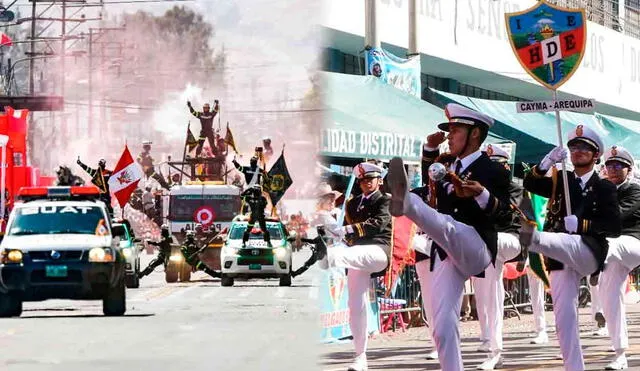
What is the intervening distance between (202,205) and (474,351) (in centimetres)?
239

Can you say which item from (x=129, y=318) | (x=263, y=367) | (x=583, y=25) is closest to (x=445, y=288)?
(x=263, y=367)

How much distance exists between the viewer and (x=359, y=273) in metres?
9.92

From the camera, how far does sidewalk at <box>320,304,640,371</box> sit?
10.9 m

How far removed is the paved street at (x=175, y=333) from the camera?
26.1 feet

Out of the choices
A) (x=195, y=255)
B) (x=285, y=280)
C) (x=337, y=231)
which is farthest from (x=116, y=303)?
(x=195, y=255)

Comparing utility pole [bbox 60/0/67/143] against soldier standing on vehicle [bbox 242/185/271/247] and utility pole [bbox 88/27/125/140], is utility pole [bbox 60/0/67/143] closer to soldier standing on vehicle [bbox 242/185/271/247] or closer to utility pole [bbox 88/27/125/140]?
utility pole [bbox 88/27/125/140]

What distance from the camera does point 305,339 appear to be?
19.2 ft

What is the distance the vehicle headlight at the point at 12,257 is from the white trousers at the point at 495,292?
320cm

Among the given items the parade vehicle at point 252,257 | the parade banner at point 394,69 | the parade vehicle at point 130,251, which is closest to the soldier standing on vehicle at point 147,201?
the parade vehicle at point 130,251

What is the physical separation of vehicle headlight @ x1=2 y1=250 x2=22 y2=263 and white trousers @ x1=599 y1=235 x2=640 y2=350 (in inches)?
159

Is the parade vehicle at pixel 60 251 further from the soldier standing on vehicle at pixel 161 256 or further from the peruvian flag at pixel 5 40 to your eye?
the soldier standing on vehicle at pixel 161 256

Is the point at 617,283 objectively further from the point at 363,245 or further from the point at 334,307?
the point at 334,307

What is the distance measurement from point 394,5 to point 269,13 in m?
16.5

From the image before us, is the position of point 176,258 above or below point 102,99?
below
